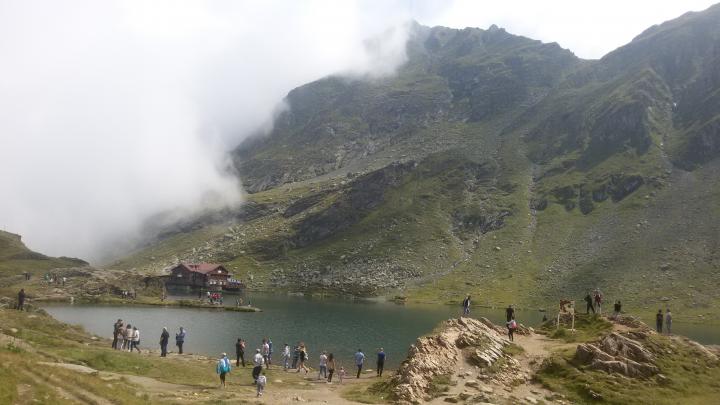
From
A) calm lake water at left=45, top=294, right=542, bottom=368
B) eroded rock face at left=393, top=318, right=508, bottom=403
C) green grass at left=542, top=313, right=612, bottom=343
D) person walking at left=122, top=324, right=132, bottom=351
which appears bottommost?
calm lake water at left=45, top=294, right=542, bottom=368

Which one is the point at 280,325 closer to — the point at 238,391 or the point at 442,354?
the point at 442,354

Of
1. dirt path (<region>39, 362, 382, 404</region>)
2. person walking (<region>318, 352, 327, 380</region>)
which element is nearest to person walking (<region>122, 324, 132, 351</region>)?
dirt path (<region>39, 362, 382, 404</region>)

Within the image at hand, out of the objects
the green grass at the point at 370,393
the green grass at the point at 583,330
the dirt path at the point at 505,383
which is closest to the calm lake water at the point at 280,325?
the green grass at the point at 583,330

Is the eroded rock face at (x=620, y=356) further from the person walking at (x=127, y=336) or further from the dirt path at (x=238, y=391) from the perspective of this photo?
the person walking at (x=127, y=336)

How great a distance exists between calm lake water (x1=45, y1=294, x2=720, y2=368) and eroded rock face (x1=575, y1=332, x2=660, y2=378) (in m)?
27.1

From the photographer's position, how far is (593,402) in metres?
38.4

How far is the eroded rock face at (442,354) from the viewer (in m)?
39.9

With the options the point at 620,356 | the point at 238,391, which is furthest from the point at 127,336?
the point at 620,356

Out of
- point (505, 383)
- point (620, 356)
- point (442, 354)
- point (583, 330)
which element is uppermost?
point (583, 330)

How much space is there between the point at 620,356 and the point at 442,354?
14933 millimetres

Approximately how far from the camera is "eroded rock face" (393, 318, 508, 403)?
131 feet

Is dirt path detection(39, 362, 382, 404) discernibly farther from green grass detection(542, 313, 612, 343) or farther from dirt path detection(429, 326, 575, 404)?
green grass detection(542, 313, 612, 343)

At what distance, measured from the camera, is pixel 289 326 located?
328 ft

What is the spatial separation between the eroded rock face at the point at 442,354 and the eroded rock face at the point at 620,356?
7513mm
